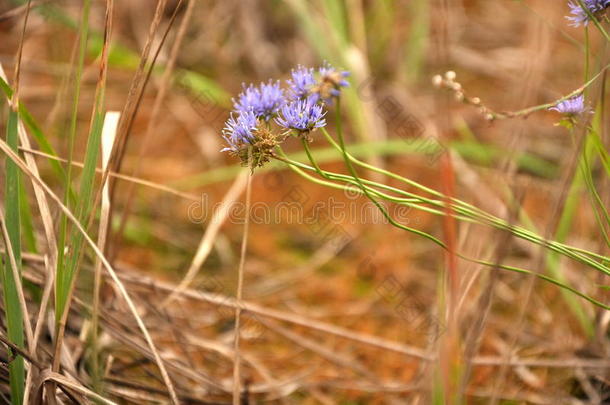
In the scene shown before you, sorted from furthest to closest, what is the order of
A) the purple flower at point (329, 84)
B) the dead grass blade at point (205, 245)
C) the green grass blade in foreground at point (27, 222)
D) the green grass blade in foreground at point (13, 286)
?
1. the dead grass blade at point (205, 245)
2. the green grass blade in foreground at point (27, 222)
3. the green grass blade in foreground at point (13, 286)
4. the purple flower at point (329, 84)

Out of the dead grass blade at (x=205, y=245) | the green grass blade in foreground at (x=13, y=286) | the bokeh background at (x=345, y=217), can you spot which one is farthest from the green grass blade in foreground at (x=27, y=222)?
the dead grass blade at (x=205, y=245)

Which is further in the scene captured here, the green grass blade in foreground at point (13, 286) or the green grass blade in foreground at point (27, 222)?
the green grass blade in foreground at point (27, 222)

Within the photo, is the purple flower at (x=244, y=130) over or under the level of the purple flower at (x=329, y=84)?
under

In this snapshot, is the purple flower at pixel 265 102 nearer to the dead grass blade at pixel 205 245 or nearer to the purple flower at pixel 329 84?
the purple flower at pixel 329 84

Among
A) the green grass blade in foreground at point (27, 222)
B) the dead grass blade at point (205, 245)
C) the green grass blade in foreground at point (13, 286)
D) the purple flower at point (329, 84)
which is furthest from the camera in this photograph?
the dead grass blade at point (205, 245)

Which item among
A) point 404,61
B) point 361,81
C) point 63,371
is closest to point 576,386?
point 63,371

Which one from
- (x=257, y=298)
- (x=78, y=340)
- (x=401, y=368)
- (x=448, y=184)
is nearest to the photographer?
(x=448, y=184)

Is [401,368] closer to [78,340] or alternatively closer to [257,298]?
[257,298]

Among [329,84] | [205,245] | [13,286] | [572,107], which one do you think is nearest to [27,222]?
[13,286]
